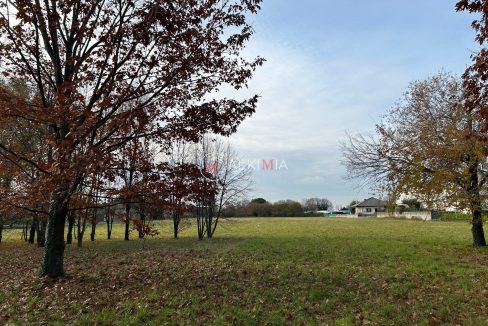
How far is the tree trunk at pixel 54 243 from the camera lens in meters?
9.24

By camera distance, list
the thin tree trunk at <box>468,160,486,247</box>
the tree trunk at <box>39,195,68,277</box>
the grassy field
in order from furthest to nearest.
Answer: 1. the thin tree trunk at <box>468,160,486,247</box>
2. the tree trunk at <box>39,195,68,277</box>
3. the grassy field

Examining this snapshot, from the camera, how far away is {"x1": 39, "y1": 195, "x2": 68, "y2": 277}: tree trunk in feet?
30.3

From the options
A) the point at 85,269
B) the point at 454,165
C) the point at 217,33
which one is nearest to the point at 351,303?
the point at 217,33

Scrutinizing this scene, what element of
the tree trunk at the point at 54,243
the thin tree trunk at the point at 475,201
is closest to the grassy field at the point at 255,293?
the tree trunk at the point at 54,243

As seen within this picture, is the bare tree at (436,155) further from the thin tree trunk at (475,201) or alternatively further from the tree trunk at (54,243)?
the tree trunk at (54,243)

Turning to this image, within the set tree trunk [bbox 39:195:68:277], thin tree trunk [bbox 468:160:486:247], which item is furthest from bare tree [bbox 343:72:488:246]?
tree trunk [bbox 39:195:68:277]

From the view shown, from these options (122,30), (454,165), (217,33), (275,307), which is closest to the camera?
(275,307)

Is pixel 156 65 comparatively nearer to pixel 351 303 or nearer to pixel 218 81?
pixel 218 81

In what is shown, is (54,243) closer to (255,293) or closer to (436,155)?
(255,293)

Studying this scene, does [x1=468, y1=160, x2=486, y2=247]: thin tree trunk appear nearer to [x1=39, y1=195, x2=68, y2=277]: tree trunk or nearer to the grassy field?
the grassy field

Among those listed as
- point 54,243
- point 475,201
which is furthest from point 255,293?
point 475,201

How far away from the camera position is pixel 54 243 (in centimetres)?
937

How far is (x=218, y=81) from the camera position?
989 cm

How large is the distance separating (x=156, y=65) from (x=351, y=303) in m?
6.92
